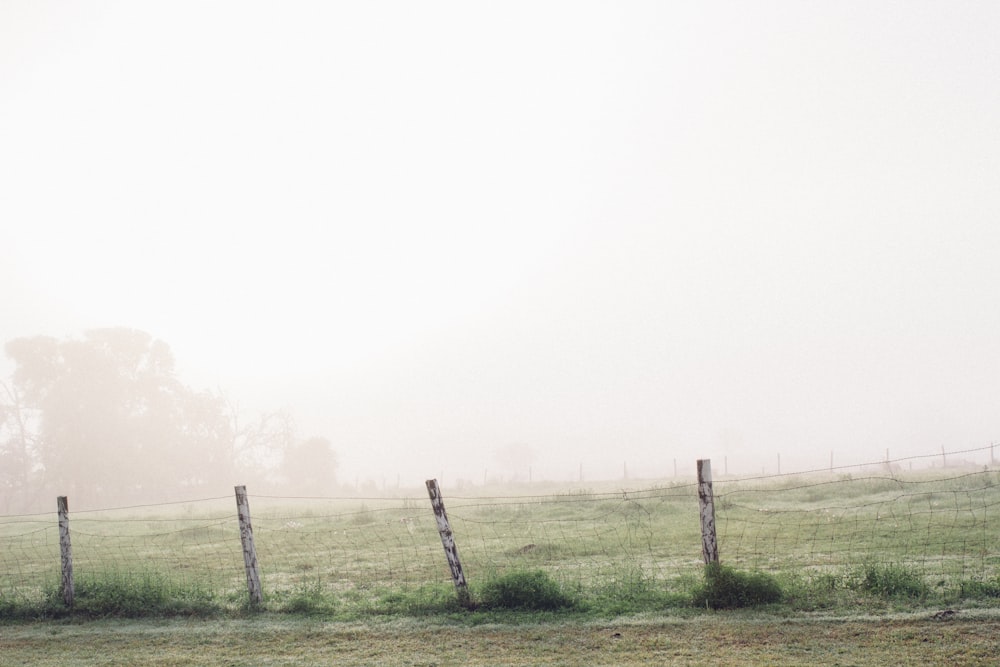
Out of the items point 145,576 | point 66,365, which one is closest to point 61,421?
point 66,365

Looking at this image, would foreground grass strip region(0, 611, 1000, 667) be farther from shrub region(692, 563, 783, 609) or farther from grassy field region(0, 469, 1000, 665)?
shrub region(692, 563, 783, 609)

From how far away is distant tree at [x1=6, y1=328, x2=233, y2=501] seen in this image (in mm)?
64625

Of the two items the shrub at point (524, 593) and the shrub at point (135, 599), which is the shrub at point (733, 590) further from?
the shrub at point (135, 599)

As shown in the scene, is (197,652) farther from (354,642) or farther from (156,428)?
(156,428)

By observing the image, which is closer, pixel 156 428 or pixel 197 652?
pixel 197 652

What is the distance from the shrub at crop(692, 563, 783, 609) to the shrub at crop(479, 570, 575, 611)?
85.3 inches

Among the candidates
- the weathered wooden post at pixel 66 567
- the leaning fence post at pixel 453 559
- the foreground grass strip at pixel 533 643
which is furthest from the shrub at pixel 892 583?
the weathered wooden post at pixel 66 567

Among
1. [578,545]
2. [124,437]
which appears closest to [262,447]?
[124,437]

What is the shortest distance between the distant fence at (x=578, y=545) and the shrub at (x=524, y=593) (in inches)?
29.0

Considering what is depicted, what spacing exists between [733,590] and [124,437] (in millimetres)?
73648

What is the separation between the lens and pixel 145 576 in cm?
1298

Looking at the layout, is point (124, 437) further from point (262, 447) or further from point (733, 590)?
point (733, 590)

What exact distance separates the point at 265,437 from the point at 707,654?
84.7 metres

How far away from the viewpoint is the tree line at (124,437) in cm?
6456
